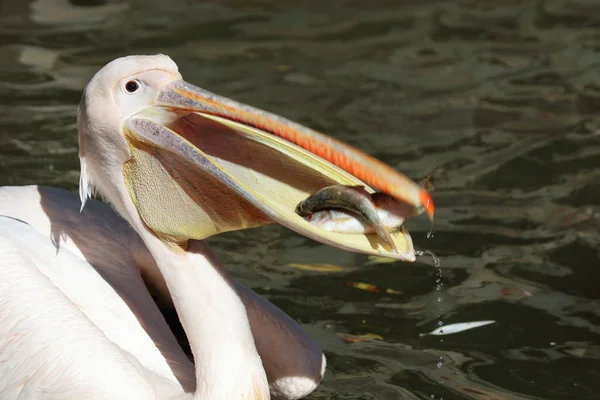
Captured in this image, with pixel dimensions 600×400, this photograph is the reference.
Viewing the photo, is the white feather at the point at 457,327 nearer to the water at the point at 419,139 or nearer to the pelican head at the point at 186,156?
the water at the point at 419,139

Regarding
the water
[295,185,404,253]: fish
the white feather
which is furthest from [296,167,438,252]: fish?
the white feather

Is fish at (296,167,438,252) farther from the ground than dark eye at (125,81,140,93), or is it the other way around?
dark eye at (125,81,140,93)

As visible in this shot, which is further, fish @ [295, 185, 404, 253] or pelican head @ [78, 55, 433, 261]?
pelican head @ [78, 55, 433, 261]

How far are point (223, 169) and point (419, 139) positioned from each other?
3.28 metres

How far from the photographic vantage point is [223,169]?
9.71 ft

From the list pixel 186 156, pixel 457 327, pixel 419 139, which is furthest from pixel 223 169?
pixel 419 139

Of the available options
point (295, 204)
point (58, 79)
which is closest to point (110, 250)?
point (295, 204)

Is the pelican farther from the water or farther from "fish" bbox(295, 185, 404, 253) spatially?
the water

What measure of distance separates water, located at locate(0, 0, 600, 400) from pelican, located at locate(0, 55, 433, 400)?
728mm

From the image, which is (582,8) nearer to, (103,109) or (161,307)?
(161,307)

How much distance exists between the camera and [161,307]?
385 centimetres

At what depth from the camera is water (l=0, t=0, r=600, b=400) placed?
403 centimetres

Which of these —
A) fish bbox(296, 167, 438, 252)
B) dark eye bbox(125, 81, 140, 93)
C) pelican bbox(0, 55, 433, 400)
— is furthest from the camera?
dark eye bbox(125, 81, 140, 93)

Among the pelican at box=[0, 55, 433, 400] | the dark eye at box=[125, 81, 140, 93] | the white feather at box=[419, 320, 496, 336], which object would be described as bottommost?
the white feather at box=[419, 320, 496, 336]
